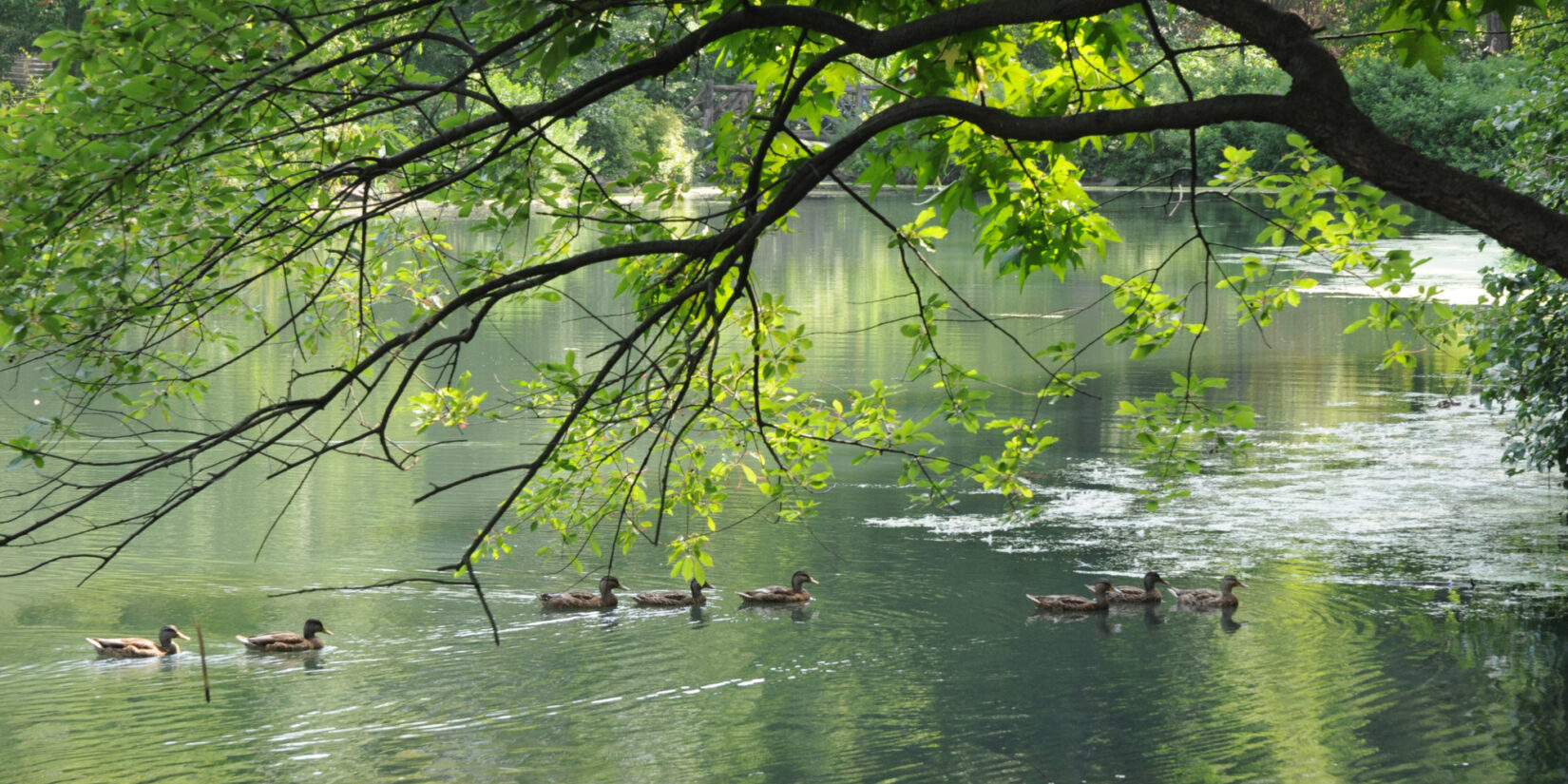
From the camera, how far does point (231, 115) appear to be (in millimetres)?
4301

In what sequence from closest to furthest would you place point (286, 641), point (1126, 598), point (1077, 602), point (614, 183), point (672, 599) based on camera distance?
point (614, 183) < point (286, 641) < point (1077, 602) < point (1126, 598) < point (672, 599)

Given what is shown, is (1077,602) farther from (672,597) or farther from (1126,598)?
(672,597)

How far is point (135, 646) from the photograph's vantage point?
882cm

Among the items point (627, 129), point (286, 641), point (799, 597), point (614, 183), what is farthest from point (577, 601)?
point (627, 129)

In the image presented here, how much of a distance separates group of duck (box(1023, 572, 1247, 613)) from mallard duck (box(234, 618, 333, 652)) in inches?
182

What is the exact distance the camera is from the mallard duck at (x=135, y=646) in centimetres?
880

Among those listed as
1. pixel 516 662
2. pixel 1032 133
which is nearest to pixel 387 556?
pixel 516 662

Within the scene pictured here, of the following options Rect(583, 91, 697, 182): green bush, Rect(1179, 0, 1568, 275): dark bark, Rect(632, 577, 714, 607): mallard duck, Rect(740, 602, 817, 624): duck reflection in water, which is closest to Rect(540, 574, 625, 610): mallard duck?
Rect(632, 577, 714, 607): mallard duck

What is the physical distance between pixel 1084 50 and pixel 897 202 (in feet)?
167

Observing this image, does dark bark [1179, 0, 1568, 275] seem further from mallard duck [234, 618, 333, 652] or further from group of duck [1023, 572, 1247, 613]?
mallard duck [234, 618, 333, 652]

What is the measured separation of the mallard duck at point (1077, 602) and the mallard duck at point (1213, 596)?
47 centimetres

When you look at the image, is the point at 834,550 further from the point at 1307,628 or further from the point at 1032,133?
the point at 1032,133

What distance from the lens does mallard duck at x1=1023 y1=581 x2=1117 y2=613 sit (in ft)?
32.1

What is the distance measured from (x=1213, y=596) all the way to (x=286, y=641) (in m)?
5.93
